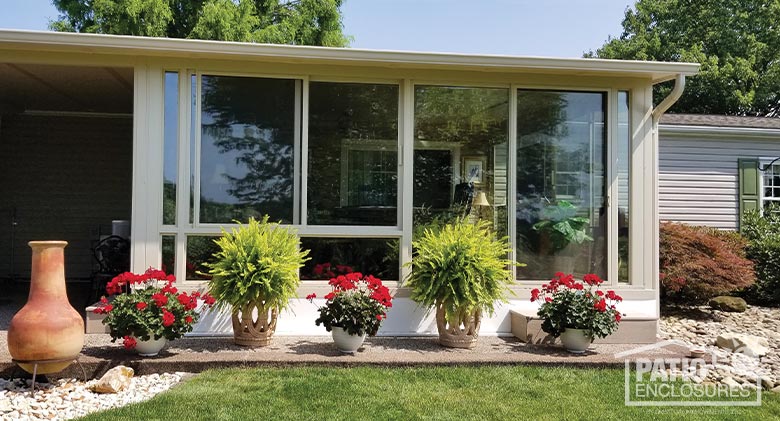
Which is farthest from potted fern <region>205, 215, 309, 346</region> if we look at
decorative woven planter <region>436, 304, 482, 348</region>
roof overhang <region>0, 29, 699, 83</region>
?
roof overhang <region>0, 29, 699, 83</region>

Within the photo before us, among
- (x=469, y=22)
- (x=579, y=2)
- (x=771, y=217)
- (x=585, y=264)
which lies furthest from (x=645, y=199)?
(x=469, y=22)

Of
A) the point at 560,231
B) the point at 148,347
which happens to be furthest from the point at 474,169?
the point at 148,347

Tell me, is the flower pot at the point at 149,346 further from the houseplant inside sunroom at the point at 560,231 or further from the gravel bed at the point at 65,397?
the houseplant inside sunroom at the point at 560,231

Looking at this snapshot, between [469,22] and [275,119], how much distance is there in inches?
491

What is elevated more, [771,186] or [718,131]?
[718,131]

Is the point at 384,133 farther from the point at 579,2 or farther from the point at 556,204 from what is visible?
the point at 579,2

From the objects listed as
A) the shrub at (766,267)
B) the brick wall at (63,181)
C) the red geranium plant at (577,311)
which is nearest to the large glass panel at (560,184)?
the red geranium plant at (577,311)

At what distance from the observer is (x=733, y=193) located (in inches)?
397

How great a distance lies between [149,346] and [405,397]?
1.90 m

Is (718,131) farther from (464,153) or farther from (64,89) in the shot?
(64,89)

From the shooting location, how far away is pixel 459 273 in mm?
4723

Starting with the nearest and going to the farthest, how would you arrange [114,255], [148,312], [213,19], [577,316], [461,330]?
[148,312]
[577,316]
[461,330]
[114,255]
[213,19]

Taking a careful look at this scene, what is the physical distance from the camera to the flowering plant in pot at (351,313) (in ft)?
14.7

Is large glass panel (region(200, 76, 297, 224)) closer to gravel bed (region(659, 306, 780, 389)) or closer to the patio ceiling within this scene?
the patio ceiling
